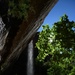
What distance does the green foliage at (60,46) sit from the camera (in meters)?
17.5

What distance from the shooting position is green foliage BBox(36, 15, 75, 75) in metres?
17.5

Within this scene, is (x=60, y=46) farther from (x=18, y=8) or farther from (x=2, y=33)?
(x=18, y=8)

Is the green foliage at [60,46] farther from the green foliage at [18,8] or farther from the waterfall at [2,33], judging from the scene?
the green foliage at [18,8]

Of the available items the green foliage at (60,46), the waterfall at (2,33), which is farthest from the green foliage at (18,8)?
the green foliage at (60,46)

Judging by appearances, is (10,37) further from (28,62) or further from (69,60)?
(28,62)

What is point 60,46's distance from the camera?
1809 cm

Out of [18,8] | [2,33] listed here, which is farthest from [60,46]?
[18,8]

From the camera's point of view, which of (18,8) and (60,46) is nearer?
(18,8)

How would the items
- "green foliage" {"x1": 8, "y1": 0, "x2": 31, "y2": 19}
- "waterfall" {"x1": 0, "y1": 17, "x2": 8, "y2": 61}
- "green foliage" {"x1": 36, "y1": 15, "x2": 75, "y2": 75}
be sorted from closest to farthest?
"green foliage" {"x1": 8, "y1": 0, "x2": 31, "y2": 19}, "waterfall" {"x1": 0, "y1": 17, "x2": 8, "y2": 61}, "green foliage" {"x1": 36, "y1": 15, "x2": 75, "y2": 75}

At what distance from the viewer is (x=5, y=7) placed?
7.11 m

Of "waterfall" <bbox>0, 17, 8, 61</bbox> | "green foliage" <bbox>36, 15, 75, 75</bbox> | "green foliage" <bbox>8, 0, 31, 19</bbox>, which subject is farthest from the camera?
"green foliage" <bbox>36, 15, 75, 75</bbox>

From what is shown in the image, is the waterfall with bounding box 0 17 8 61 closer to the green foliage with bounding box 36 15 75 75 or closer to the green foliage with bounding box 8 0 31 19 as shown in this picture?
the green foliage with bounding box 8 0 31 19

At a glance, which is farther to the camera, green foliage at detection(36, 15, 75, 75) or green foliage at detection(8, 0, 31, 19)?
green foliage at detection(36, 15, 75, 75)

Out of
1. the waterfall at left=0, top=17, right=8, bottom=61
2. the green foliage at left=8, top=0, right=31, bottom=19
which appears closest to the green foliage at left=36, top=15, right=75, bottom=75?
the waterfall at left=0, top=17, right=8, bottom=61
